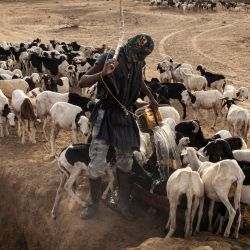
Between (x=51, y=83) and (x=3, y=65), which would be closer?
(x=51, y=83)

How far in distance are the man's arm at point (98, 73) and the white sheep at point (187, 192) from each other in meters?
1.57

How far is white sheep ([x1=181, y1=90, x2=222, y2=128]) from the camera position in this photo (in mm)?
11539

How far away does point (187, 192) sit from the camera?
5.77m

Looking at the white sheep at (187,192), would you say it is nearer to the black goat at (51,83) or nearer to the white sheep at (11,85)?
the white sheep at (11,85)

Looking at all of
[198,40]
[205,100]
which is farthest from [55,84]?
[198,40]

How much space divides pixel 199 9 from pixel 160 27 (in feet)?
29.2

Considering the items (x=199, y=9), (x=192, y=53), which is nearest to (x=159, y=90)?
(x=192, y=53)

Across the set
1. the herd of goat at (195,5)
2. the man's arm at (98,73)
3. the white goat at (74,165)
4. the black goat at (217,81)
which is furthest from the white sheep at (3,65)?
the herd of goat at (195,5)

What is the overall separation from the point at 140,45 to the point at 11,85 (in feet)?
24.5

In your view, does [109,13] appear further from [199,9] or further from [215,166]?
[215,166]

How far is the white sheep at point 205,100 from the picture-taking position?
11539 millimetres

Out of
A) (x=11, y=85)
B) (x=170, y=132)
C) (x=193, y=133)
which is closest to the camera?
(x=170, y=132)

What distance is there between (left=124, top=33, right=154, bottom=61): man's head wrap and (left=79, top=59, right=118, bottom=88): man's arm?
0.42m

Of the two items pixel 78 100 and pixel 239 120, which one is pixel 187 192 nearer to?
pixel 239 120
